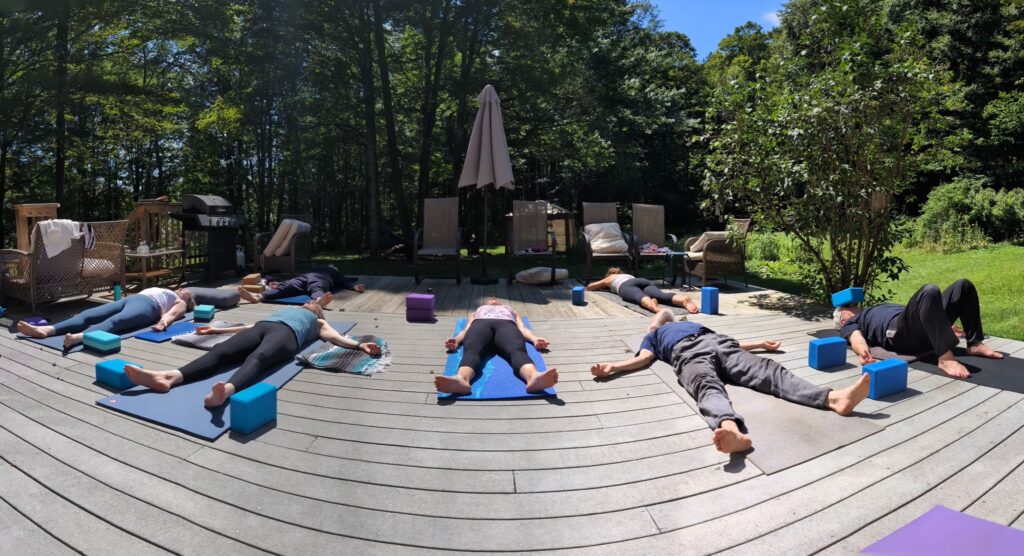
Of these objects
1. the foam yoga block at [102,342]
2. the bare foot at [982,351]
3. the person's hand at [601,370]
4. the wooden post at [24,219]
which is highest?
the wooden post at [24,219]

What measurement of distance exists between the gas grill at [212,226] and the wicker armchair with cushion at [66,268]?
138cm

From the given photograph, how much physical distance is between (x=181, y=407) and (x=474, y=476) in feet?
5.35

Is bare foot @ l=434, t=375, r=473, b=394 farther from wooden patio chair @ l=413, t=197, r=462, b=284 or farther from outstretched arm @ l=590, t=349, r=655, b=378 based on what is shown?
wooden patio chair @ l=413, t=197, r=462, b=284

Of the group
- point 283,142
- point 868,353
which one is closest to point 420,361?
point 868,353

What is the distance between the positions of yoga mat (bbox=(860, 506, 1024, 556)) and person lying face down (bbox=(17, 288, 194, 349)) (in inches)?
188

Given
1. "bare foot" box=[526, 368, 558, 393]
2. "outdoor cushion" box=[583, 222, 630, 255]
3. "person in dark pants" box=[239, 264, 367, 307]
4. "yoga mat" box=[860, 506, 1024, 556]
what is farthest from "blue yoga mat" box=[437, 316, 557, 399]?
"outdoor cushion" box=[583, 222, 630, 255]

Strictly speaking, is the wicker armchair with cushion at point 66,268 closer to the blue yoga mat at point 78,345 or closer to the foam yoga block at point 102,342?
the blue yoga mat at point 78,345

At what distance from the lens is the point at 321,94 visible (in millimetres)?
11578

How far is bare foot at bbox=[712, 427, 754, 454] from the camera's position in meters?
2.21

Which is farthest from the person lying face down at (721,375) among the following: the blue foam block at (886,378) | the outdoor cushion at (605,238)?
the outdoor cushion at (605,238)

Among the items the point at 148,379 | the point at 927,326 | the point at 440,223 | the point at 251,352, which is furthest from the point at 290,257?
the point at 927,326

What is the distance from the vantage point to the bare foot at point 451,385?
2922 mm

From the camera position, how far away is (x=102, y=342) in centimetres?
366

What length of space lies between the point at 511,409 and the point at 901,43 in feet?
17.3
